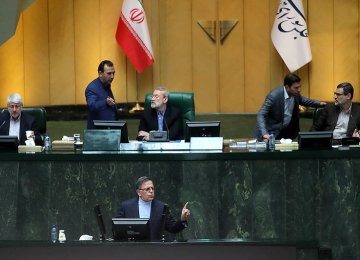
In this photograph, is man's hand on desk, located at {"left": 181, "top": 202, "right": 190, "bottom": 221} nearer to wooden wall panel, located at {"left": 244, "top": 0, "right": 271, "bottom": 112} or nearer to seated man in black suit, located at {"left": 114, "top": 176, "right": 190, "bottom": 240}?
seated man in black suit, located at {"left": 114, "top": 176, "right": 190, "bottom": 240}

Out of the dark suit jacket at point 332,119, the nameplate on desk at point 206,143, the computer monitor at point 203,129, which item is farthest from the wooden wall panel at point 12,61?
the nameplate on desk at point 206,143

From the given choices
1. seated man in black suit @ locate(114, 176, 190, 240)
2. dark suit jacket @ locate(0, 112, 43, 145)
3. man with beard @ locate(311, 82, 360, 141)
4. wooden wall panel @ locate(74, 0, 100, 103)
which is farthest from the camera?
wooden wall panel @ locate(74, 0, 100, 103)

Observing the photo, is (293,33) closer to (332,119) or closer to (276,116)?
(276,116)

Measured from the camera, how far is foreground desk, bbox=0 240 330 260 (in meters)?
7.88

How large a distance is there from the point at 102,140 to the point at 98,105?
4.47 feet

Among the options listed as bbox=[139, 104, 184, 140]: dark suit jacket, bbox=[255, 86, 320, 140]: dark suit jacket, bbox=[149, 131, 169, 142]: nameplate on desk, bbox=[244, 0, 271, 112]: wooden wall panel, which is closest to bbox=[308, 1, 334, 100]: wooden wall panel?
bbox=[244, 0, 271, 112]: wooden wall panel

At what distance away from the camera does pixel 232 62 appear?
46.1 ft

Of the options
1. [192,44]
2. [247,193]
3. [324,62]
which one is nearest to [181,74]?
[192,44]

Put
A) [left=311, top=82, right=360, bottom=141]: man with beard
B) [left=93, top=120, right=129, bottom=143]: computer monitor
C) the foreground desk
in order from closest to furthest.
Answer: the foreground desk
[left=93, top=120, right=129, bottom=143]: computer monitor
[left=311, top=82, right=360, bottom=141]: man with beard

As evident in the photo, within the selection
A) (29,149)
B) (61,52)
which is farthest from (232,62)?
(29,149)

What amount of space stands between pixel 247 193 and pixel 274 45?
391cm

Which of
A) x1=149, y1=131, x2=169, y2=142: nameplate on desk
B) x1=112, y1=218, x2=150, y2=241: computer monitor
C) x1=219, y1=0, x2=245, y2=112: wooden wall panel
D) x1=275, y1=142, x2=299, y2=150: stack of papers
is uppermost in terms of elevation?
x1=219, y1=0, x2=245, y2=112: wooden wall panel

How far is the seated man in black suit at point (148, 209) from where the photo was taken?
9.67m

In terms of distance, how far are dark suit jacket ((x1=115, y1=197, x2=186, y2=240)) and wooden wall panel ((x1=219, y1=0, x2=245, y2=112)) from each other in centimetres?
437
